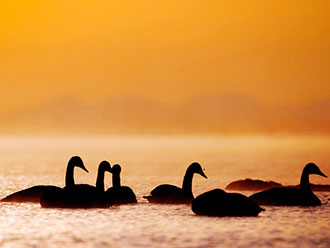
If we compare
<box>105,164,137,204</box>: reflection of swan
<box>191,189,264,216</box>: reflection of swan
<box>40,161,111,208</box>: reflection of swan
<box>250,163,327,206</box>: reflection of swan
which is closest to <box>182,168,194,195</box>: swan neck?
<box>105,164,137,204</box>: reflection of swan

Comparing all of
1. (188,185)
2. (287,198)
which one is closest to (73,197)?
(188,185)

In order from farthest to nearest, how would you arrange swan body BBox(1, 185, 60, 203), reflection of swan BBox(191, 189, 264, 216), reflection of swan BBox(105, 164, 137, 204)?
swan body BBox(1, 185, 60, 203) < reflection of swan BBox(105, 164, 137, 204) < reflection of swan BBox(191, 189, 264, 216)

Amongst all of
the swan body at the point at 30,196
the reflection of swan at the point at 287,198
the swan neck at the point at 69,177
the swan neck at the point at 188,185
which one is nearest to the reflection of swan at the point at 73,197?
the swan neck at the point at 69,177

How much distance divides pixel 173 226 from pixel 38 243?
4.83m

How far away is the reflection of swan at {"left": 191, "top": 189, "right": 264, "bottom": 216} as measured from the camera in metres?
34.3

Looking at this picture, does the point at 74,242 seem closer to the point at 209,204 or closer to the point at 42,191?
the point at 209,204

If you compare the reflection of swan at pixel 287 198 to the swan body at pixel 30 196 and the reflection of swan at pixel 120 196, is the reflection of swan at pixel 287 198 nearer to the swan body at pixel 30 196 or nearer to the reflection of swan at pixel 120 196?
the reflection of swan at pixel 120 196

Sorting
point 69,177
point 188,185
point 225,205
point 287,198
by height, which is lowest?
point 225,205

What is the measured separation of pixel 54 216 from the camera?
35.0 metres

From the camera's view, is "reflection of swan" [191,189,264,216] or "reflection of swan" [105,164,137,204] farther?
"reflection of swan" [105,164,137,204]

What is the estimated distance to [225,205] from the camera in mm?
34469

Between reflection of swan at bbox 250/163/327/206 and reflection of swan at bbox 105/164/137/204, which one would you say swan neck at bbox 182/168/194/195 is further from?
reflection of swan at bbox 250/163/327/206

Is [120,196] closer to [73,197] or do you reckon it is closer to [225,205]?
[73,197]

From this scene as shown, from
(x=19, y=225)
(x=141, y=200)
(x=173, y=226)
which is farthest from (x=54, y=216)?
(x=141, y=200)
